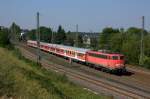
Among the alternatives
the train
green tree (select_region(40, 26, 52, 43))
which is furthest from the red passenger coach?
green tree (select_region(40, 26, 52, 43))

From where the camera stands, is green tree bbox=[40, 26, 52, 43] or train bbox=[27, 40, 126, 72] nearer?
train bbox=[27, 40, 126, 72]

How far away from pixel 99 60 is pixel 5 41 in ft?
98.5

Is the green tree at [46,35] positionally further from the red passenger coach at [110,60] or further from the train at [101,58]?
the red passenger coach at [110,60]

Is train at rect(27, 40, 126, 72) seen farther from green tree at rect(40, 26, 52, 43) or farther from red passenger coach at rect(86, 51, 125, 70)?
green tree at rect(40, 26, 52, 43)

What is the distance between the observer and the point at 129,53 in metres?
74.1

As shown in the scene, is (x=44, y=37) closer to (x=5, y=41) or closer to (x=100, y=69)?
(x=5, y=41)

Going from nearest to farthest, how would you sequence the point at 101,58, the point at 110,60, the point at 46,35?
1. the point at 110,60
2. the point at 101,58
3. the point at 46,35

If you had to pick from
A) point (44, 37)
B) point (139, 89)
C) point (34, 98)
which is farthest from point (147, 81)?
point (44, 37)

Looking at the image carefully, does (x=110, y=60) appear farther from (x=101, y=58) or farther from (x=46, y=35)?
(x=46, y=35)

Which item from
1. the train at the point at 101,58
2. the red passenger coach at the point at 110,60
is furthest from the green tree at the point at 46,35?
the red passenger coach at the point at 110,60

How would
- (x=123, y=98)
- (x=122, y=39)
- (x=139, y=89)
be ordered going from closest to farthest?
(x=123, y=98)
(x=139, y=89)
(x=122, y=39)

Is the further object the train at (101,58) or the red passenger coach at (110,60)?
the train at (101,58)

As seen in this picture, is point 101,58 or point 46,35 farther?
point 46,35

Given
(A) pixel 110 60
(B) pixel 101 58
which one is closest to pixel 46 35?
(B) pixel 101 58
